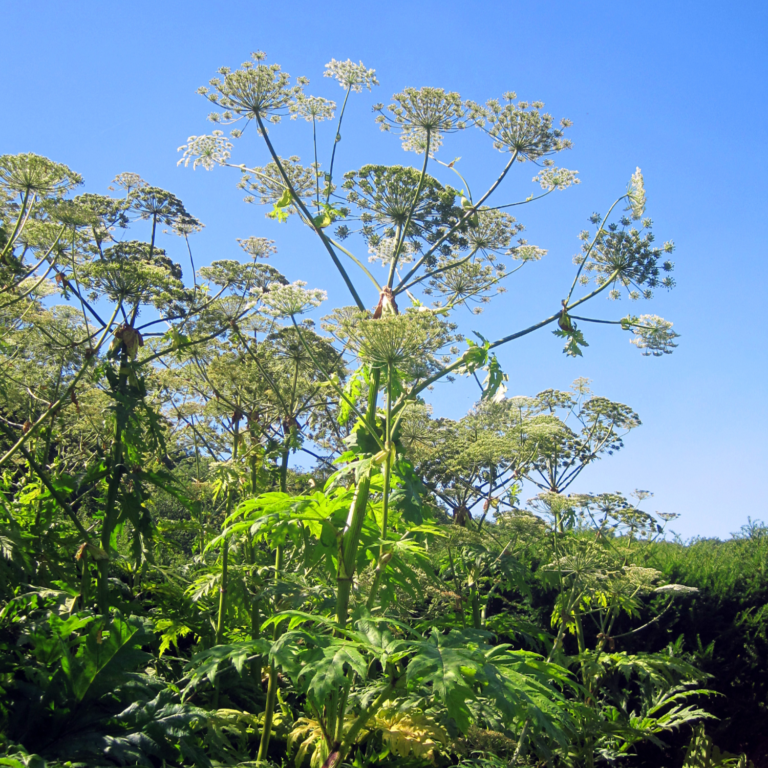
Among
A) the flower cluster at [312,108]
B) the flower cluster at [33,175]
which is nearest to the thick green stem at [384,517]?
the flower cluster at [312,108]

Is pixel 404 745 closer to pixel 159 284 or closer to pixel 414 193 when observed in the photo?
pixel 159 284

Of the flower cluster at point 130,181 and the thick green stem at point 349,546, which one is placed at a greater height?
the flower cluster at point 130,181

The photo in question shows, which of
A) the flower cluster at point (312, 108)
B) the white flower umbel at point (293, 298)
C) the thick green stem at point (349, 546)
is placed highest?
the flower cluster at point (312, 108)

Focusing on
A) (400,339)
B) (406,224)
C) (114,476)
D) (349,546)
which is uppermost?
(406,224)

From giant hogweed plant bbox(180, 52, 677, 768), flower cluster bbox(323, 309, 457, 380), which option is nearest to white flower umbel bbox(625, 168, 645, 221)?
giant hogweed plant bbox(180, 52, 677, 768)

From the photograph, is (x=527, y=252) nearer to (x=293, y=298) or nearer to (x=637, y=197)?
(x=637, y=197)

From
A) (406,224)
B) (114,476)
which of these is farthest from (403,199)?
(114,476)

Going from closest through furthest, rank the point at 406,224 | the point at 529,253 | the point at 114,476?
1. the point at 114,476
2. the point at 406,224
3. the point at 529,253

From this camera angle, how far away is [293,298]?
5.03m

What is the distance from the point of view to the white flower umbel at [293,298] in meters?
5.00

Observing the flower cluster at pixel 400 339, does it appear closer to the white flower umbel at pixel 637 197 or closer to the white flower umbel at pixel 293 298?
the white flower umbel at pixel 293 298

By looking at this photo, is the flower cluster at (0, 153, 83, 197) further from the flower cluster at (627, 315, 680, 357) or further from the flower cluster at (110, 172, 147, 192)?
the flower cluster at (627, 315, 680, 357)

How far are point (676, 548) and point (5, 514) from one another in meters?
8.59

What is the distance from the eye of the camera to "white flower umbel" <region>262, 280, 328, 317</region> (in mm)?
4996
